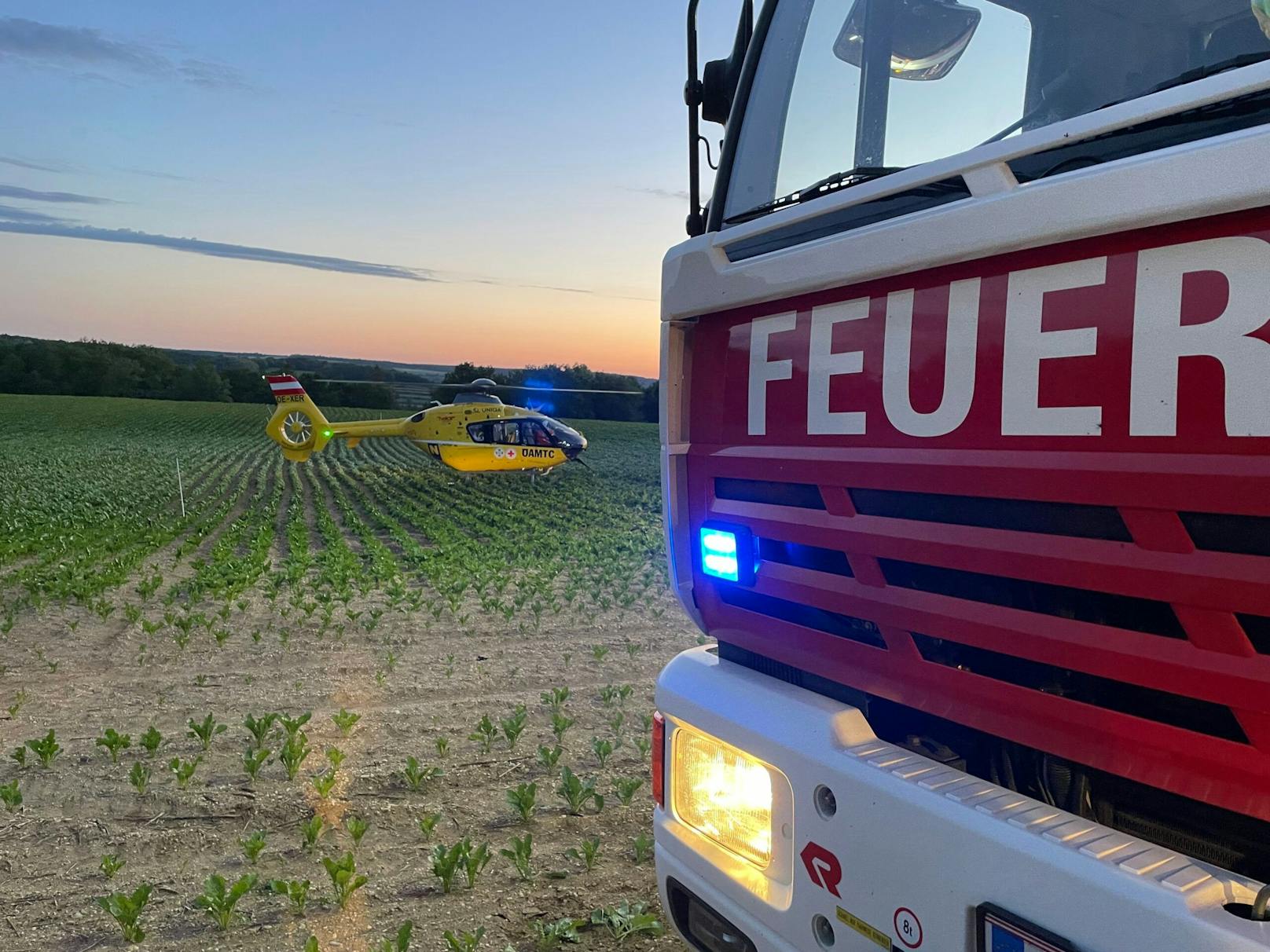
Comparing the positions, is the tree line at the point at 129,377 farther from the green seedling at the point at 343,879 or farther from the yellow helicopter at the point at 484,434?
the green seedling at the point at 343,879

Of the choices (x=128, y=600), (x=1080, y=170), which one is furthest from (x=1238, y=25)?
(x=128, y=600)

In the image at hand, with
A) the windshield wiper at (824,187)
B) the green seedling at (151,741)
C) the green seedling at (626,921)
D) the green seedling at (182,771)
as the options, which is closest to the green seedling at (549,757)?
the green seedling at (626,921)

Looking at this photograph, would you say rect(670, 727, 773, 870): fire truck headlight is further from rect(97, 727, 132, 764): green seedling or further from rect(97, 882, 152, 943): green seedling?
rect(97, 727, 132, 764): green seedling

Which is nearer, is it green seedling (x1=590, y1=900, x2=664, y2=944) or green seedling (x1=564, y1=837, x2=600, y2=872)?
green seedling (x1=590, y1=900, x2=664, y2=944)

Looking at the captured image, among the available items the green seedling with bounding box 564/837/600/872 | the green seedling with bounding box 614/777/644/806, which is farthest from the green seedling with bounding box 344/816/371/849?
the green seedling with bounding box 614/777/644/806

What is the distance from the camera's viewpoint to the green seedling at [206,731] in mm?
5203

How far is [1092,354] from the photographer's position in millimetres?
1509

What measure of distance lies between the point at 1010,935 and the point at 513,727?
4.02 metres

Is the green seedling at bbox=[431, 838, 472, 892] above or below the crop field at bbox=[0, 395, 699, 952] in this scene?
above

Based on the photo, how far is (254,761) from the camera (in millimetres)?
4727

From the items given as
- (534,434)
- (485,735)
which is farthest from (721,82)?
(534,434)

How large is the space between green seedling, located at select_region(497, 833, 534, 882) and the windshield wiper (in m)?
2.71

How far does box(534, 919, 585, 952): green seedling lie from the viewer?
11.0ft

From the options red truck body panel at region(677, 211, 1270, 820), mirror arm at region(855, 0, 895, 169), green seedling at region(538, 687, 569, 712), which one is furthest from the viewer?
green seedling at region(538, 687, 569, 712)
